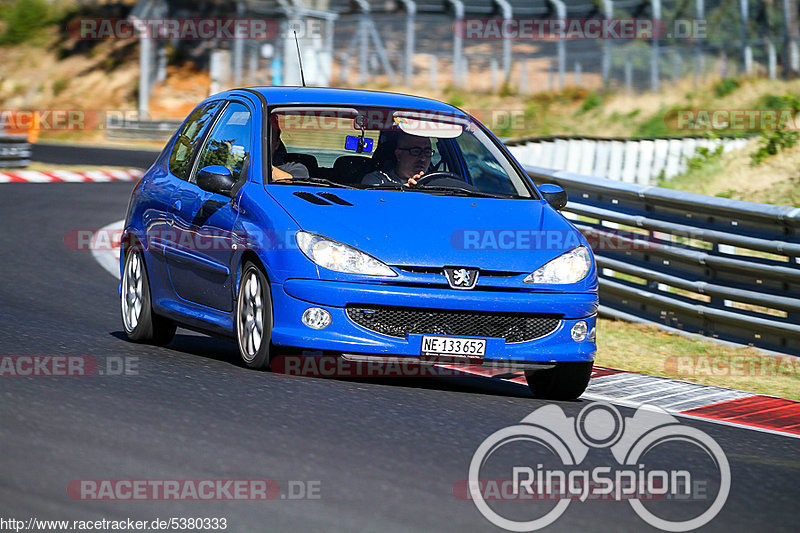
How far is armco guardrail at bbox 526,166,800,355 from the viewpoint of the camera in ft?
33.3

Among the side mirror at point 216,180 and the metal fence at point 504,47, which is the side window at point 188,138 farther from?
the metal fence at point 504,47

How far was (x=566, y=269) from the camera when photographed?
7.73 m

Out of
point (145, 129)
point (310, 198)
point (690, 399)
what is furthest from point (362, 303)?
point (145, 129)

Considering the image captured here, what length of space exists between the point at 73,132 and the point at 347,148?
141 ft

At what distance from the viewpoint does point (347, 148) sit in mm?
8859

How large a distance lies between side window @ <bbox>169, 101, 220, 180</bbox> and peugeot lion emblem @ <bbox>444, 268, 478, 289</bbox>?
7.90ft

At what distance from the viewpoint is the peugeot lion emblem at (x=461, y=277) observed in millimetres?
7391

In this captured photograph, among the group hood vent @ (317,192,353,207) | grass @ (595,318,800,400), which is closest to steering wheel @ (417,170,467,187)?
hood vent @ (317,192,353,207)

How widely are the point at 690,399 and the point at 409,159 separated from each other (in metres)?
2.30

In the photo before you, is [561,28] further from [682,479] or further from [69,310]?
[682,479]

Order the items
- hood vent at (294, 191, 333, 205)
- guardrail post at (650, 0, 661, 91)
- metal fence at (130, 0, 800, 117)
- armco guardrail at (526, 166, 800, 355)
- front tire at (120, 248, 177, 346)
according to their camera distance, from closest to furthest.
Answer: hood vent at (294, 191, 333, 205), front tire at (120, 248, 177, 346), armco guardrail at (526, 166, 800, 355), metal fence at (130, 0, 800, 117), guardrail post at (650, 0, 661, 91)

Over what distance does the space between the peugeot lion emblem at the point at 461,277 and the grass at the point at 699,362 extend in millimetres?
2648

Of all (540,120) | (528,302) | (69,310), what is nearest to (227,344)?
(69,310)

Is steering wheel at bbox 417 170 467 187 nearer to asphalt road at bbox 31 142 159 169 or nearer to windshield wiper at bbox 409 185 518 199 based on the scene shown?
windshield wiper at bbox 409 185 518 199
